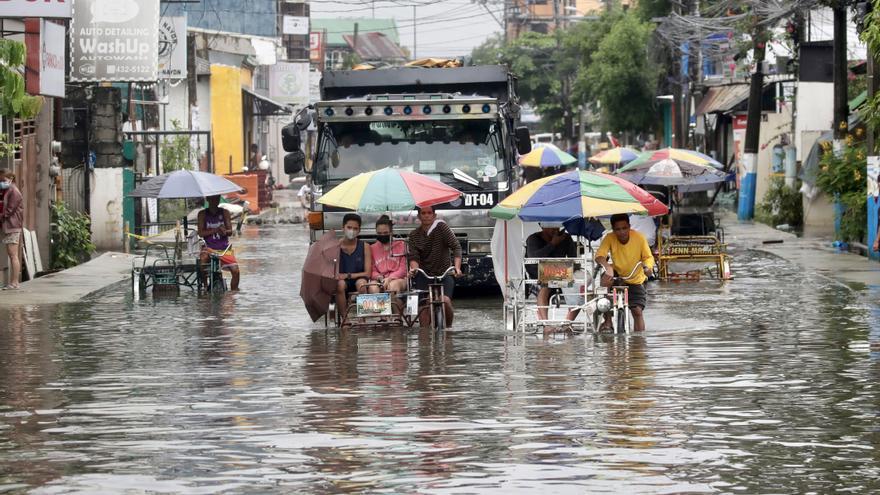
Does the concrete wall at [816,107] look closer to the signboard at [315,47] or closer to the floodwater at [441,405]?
the floodwater at [441,405]

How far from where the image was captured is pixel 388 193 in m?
18.6

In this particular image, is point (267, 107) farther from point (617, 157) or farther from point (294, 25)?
point (617, 157)

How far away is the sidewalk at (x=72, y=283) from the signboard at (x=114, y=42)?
3.55 metres

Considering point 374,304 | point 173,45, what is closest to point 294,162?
point 374,304

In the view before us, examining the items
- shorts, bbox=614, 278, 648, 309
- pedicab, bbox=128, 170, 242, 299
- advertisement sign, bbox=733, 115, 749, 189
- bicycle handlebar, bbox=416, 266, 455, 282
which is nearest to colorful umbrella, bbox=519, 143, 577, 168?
advertisement sign, bbox=733, 115, 749, 189

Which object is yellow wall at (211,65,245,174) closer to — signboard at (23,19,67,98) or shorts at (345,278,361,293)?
signboard at (23,19,67,98)

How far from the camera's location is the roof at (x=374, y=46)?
506 ft

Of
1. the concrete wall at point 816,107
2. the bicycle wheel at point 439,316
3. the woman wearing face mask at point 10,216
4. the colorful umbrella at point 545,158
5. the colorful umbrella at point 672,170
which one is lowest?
the bicycle wheel at point 439,316

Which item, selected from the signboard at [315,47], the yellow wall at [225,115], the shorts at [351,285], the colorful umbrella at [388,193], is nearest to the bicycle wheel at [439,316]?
the shorts at [351,285]

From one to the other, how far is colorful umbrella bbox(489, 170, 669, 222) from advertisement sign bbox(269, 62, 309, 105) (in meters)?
57.5

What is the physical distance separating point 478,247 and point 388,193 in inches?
131

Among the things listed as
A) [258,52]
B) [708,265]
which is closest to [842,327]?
[708,265]

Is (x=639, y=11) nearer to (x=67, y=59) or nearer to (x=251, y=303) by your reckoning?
(x=67, y=59)

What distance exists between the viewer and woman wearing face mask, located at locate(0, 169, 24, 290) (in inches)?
914
